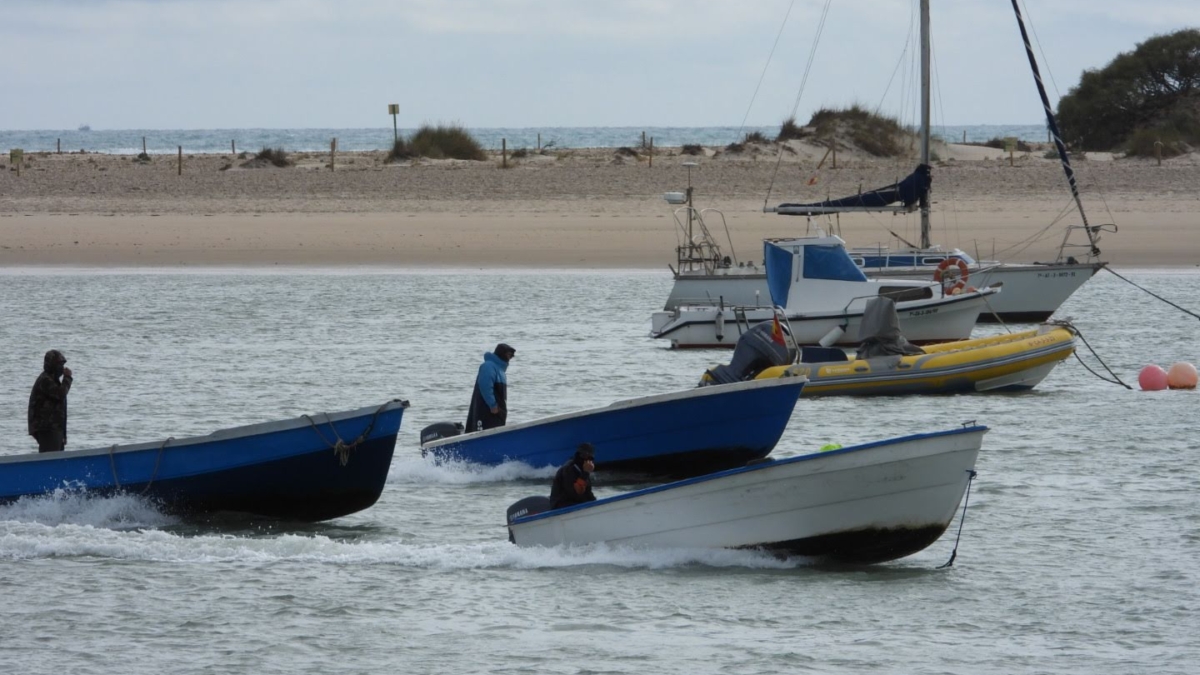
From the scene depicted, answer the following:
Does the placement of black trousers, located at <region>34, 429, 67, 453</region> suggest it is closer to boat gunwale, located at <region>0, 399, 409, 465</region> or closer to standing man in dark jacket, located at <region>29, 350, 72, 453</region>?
standing man in dark jacket, located at <region>29, 350, 72, 453</region>

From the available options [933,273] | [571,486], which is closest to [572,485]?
[571,486]

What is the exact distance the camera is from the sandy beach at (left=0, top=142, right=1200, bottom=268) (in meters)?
36.3

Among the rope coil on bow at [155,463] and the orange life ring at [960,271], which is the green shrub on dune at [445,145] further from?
the rope coil on bow at [155,463]

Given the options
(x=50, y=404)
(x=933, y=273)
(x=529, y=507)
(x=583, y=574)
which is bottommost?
(x=583, y=574)

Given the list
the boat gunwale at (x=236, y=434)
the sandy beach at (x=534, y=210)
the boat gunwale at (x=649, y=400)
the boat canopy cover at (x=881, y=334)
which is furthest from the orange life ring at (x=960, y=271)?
the boat gunwale at (x=236, y=434)

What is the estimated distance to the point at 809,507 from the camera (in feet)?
38.7

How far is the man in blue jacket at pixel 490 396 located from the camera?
14.9 m

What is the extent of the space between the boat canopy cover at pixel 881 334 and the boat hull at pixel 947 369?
0.64 ft

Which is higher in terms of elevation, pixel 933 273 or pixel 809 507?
pixel 933 273

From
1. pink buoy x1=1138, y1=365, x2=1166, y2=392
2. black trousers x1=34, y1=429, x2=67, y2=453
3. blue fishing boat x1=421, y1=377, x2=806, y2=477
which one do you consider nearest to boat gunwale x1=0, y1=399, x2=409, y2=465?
black trousers x1=34, y1=429, x2=67, y2=453

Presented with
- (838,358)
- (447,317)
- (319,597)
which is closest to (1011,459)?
(838,358)

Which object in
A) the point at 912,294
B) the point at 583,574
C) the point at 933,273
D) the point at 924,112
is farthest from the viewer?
the point at 924,112

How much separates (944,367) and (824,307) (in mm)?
5441

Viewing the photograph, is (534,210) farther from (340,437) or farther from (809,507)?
(809,507)
